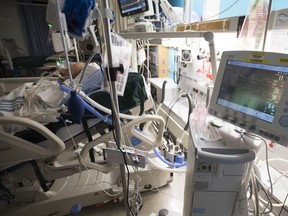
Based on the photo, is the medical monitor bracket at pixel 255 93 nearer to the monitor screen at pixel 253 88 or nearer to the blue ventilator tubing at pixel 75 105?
the monitor screen at pixel 253 88

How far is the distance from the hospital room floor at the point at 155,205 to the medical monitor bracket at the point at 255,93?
1029 millimetres

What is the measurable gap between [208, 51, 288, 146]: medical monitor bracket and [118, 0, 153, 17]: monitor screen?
1.04 metres

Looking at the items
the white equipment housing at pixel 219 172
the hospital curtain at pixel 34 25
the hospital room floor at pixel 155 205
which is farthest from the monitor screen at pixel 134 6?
the hospital curtain at pixel 34 25

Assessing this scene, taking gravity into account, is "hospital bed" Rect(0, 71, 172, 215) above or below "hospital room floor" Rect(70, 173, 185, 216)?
above

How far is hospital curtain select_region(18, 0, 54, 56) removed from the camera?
4707 mm


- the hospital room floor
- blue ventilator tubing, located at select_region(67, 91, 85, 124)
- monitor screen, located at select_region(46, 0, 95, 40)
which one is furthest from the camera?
the hospital room floor

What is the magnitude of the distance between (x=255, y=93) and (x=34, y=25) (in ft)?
18.8

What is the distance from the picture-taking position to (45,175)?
128 centimetres

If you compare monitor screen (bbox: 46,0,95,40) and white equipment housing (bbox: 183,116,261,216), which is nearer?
monitor screen (bbox: 46,0,95,40)

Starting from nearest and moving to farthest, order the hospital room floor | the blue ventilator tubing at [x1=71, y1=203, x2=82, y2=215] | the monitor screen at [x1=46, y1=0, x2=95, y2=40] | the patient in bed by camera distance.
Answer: the monitor screen at [x1=46, y1=0, x2=95, y2=40] < the patient in bed < the blue ventilator tubing at [x1=71, y1=203, x2=82, y2=215] < the hospital room floor

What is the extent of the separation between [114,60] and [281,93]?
677mm

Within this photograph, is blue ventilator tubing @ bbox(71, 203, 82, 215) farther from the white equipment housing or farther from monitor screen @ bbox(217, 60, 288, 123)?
monitor screen @ bbox(217, 60, 288, 123)

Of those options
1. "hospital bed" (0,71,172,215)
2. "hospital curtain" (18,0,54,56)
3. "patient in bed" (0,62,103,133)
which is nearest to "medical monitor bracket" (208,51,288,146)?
"hospital bed" (0,71,172,215)

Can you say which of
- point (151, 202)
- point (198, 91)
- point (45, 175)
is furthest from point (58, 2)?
point (151, 202)
